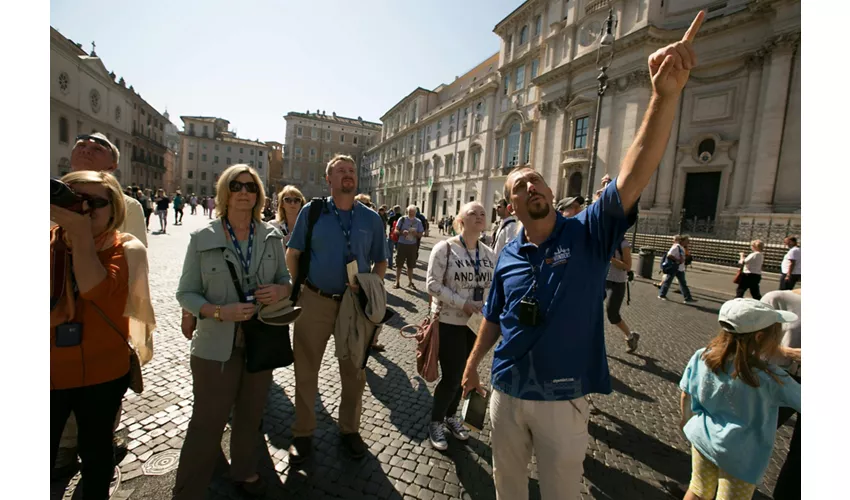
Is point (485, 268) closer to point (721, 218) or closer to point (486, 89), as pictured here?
point (721, 218)

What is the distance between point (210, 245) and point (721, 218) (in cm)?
2335

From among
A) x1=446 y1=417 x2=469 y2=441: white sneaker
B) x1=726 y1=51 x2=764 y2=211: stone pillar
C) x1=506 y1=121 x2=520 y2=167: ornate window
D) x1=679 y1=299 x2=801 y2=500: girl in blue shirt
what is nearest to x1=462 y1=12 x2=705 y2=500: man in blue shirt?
x1=679 y1=299 x2=801 y2=500: girl in blue shirt

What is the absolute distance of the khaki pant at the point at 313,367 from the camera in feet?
9.15

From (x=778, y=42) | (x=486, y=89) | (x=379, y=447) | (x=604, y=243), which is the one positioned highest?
(x=486, y=89)

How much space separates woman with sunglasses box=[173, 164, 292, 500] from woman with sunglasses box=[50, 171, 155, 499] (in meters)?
0.30

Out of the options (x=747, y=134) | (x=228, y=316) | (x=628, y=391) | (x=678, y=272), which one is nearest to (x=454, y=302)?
(x=228, y=316)

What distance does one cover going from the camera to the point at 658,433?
127 inches

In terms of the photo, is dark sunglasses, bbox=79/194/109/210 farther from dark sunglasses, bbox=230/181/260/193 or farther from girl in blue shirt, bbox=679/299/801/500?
girl in blue shirt, bbox=679/299/801/500

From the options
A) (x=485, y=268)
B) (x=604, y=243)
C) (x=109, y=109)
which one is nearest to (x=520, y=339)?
(x=604, y=243)

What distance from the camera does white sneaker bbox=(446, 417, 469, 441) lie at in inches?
120

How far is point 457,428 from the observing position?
10.2ft

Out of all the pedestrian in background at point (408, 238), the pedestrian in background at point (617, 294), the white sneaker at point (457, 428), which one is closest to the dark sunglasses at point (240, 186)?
the white sneaker at point (457, 428)

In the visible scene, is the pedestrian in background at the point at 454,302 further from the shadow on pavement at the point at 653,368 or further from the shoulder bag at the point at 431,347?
the shadow on pavement at the point at 653,368

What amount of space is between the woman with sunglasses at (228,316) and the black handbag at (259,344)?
0.04 metres
